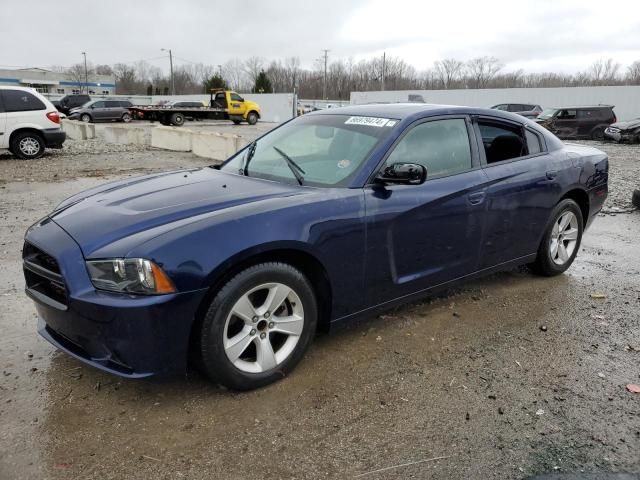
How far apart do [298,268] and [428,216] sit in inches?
41.2

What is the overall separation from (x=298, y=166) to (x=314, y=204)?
62 centimetres

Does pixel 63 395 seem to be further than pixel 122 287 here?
Yes

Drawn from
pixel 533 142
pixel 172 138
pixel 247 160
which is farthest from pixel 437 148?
pixel 172 138

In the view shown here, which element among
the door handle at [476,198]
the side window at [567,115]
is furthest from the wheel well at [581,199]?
the side window at [567,115]

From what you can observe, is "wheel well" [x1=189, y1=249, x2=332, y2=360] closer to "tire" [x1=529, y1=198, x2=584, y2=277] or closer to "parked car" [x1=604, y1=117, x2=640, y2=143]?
"tire" [x1=529, y1=198, x2=584, y2=277]

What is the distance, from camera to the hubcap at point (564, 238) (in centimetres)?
477

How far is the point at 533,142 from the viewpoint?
455 cm

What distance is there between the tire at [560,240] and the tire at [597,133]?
21.1 meters

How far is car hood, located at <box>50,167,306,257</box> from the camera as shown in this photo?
2738mm

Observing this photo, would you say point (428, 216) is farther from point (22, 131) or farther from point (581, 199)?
point (22, 131)

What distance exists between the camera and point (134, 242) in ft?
8.43

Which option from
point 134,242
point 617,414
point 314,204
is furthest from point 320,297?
point 617,414

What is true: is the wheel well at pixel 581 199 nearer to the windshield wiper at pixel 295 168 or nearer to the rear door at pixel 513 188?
the rear door at pixel 513 188

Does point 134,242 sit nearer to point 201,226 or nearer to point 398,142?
point 201,226
